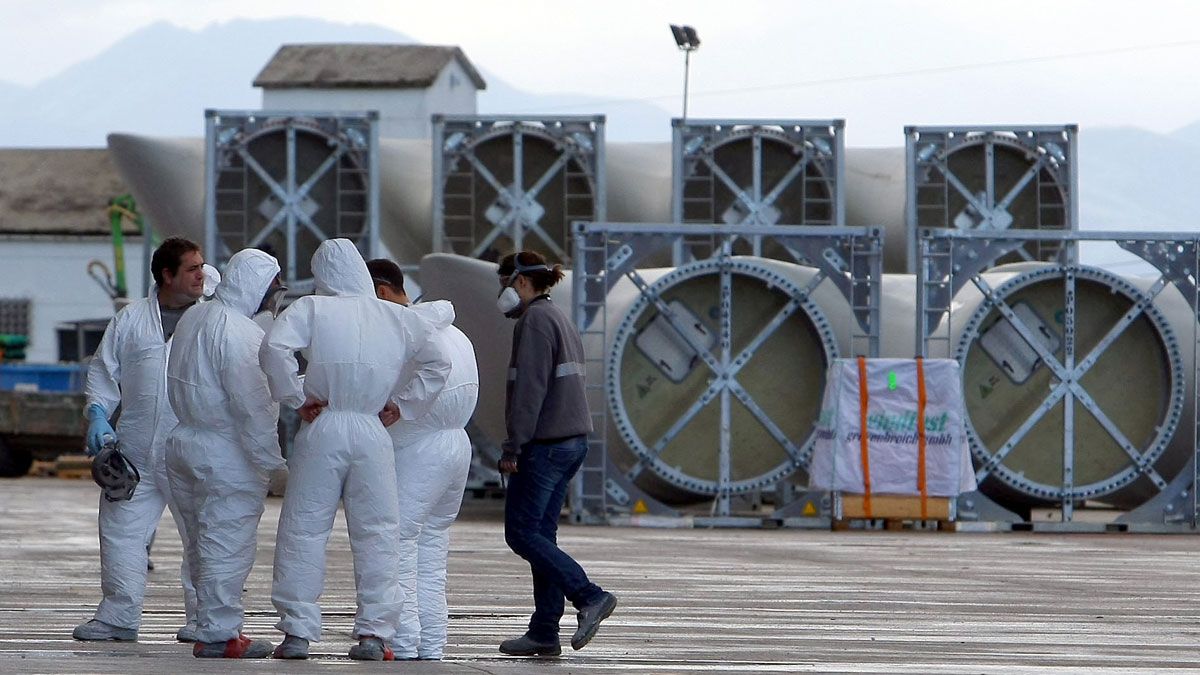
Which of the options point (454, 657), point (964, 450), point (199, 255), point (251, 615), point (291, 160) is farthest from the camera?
point (291, 160)

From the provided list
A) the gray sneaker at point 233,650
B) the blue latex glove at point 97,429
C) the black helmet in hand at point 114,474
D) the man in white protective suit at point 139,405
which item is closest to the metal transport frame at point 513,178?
the man in white protective suit at point 139,405

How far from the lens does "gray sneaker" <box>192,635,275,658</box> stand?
979cm

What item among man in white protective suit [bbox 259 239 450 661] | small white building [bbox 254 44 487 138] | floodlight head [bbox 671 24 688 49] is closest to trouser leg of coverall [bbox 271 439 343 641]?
man in white protective suit [bbox 259 239 450 661]

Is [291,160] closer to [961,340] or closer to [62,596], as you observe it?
[961,340]

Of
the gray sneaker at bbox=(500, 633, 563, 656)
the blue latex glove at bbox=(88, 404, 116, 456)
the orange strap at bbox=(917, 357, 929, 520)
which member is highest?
the blue latex glove at bbox=(88, 404, 116, 456)

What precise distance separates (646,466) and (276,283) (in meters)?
14.9

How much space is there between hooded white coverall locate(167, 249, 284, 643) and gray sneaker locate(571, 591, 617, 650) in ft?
5.37

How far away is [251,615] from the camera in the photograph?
12.5m

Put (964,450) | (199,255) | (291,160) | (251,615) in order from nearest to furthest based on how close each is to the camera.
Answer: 1. (199,255)
2. (251,615)
3. (964,450)
4. (291,160)

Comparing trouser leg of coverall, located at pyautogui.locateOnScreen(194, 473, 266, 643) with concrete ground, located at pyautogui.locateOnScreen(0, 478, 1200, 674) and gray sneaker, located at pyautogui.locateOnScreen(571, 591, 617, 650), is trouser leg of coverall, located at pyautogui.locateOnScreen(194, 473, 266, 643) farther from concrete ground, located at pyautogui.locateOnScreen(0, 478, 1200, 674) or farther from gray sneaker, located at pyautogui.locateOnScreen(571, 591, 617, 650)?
gray sneaker, located at pyautogui.locateOnScreen(571, 591, 617, 650)

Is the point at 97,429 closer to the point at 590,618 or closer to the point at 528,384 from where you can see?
the point at 528,384

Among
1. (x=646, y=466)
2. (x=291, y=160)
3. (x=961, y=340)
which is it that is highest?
(x=291, y=160)

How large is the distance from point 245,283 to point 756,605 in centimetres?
465

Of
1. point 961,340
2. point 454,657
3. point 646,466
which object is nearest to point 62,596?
point 454,657
